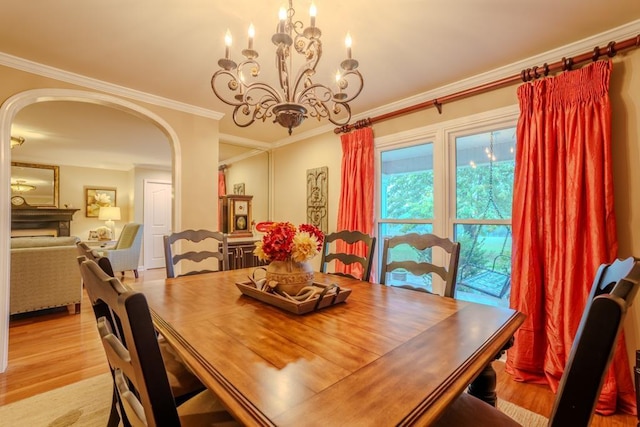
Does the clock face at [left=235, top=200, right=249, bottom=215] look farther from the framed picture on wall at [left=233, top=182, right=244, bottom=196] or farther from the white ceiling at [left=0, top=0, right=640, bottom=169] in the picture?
the white ceiling at [left=0, top=0, right=640, bottom=169]

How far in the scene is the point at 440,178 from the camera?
2713mm

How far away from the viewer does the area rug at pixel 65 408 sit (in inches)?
65.1

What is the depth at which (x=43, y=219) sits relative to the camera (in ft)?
18.7

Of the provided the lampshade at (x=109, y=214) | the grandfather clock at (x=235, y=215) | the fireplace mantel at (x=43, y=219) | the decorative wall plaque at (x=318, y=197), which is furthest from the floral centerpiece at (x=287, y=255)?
the fireplace mantel at (x=43, y=219)

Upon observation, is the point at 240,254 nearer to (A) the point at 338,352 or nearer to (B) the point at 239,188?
(B) the point at 239,188

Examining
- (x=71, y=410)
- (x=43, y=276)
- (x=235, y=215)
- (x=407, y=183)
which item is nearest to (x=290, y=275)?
(x=71, y=410)

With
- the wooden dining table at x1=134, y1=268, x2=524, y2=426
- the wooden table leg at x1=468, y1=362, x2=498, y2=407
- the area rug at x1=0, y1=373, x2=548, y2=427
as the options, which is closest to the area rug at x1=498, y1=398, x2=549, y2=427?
the area rug at x1=0, y1=373, x2=548, y2=427

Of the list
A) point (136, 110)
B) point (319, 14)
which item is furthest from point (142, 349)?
point (136, 110)

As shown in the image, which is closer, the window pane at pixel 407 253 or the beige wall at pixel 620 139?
the beige wall at pixel 620 139

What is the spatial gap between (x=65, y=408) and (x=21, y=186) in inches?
236

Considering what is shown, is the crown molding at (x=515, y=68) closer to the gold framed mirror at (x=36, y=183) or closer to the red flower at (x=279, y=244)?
the red flower at (x=279, y=244)

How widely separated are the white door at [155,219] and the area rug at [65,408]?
480 centimetres

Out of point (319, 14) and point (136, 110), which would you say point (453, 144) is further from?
point (136, 110)

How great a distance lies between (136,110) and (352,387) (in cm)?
311
